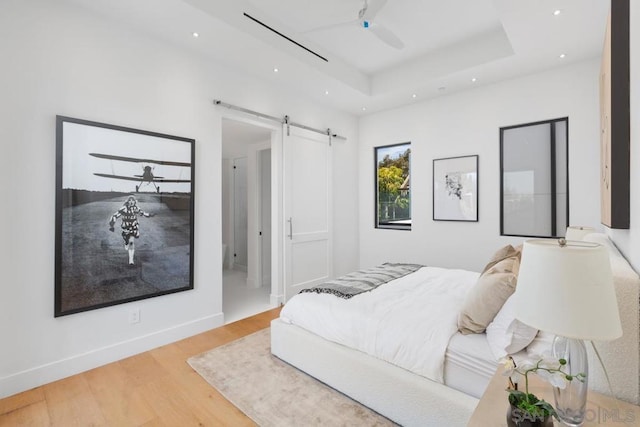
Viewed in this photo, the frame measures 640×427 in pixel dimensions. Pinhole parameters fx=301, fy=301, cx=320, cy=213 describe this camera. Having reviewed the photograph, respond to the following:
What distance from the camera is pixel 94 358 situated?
2.48m

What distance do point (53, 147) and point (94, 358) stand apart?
172cm

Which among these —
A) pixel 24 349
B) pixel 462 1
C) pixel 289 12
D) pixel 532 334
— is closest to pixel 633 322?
pixel 532 334

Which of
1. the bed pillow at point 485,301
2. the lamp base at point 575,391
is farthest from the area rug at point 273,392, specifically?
the lamp base at point 575,391

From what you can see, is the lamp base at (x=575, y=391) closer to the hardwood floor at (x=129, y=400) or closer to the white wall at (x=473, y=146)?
the hardwood floor at (x=129, y=400)

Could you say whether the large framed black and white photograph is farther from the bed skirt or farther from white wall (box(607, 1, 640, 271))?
white wall (box(607, 1, 640, 271))

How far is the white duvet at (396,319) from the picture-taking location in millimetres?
1723

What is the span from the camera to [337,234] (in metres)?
4.91

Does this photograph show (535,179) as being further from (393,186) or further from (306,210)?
(306,210)

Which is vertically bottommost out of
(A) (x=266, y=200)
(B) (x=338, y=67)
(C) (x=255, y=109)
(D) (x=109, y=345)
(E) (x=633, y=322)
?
(D) (x=109, y=345)

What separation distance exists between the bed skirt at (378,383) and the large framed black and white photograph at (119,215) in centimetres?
140

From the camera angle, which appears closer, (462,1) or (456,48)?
(462,1)

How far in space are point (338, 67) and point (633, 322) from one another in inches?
145

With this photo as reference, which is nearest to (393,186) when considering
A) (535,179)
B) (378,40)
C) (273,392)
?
(535,179)

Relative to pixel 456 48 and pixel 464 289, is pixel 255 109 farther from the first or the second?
pixel 464 289
